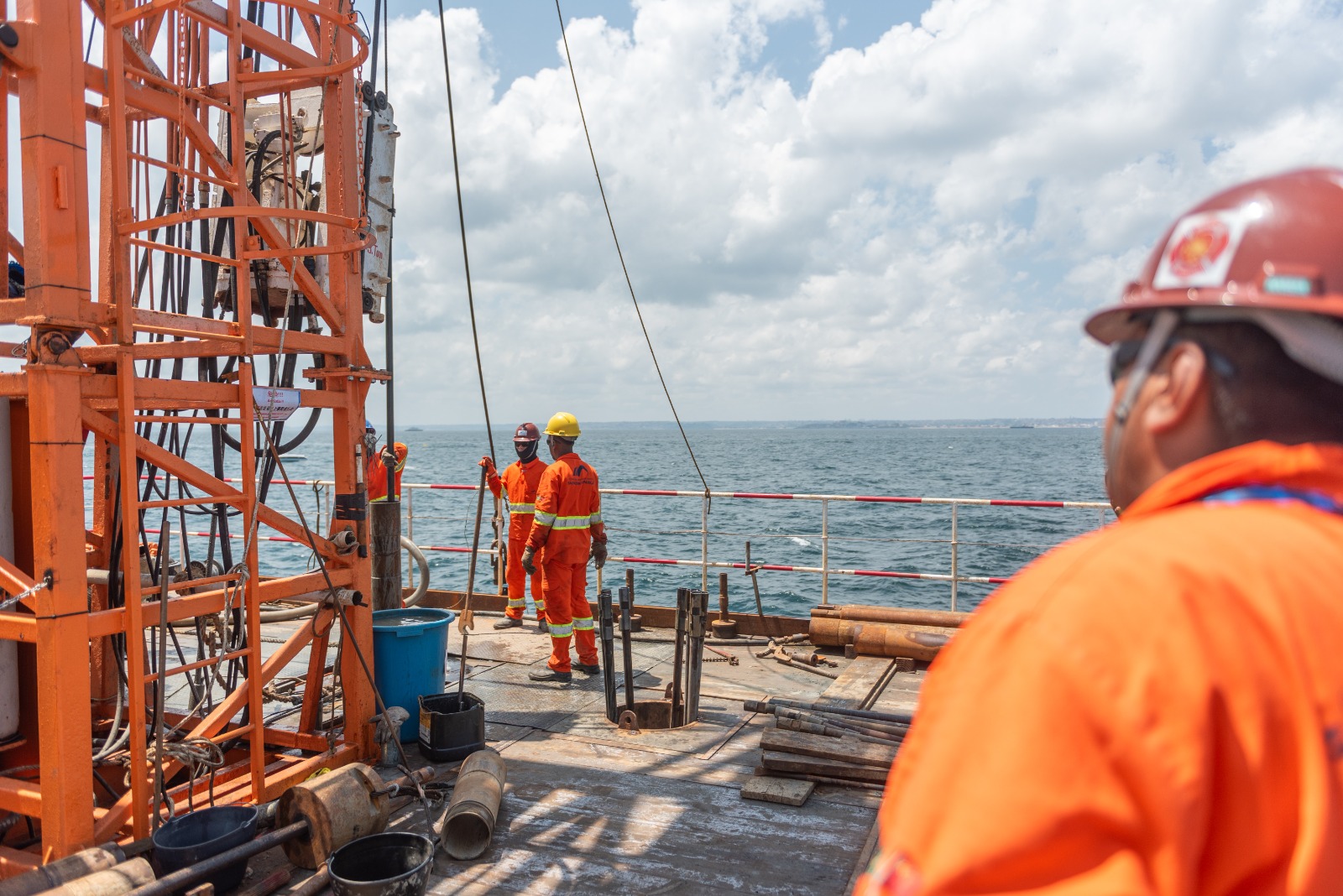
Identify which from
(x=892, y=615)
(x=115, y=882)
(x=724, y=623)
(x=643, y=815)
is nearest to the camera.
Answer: (x=115, y=882)

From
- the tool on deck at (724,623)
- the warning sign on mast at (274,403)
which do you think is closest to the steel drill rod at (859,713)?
the tool on deck at (724,623)

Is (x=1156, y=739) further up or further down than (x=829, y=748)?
further up

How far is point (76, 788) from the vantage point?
3.88m

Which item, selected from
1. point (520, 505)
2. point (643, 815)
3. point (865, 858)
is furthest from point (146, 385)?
point (520, 505)

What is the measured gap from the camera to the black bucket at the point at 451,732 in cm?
551

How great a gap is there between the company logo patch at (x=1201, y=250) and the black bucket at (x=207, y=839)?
418 cm

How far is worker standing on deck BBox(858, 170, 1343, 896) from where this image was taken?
2.57 ft

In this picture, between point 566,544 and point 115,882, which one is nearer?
point 115,882

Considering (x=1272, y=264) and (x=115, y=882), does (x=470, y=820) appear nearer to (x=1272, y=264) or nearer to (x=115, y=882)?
(x=115, y=882)

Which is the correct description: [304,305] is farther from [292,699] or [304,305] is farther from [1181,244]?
[1181,244]

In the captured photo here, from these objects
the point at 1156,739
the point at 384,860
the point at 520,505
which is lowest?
the point at 384,860

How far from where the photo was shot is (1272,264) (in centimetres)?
100

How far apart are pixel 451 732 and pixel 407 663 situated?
0.60m

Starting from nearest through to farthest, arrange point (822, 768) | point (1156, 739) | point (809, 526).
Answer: point (1156, 739), point (822, 768), point (809, 526)
